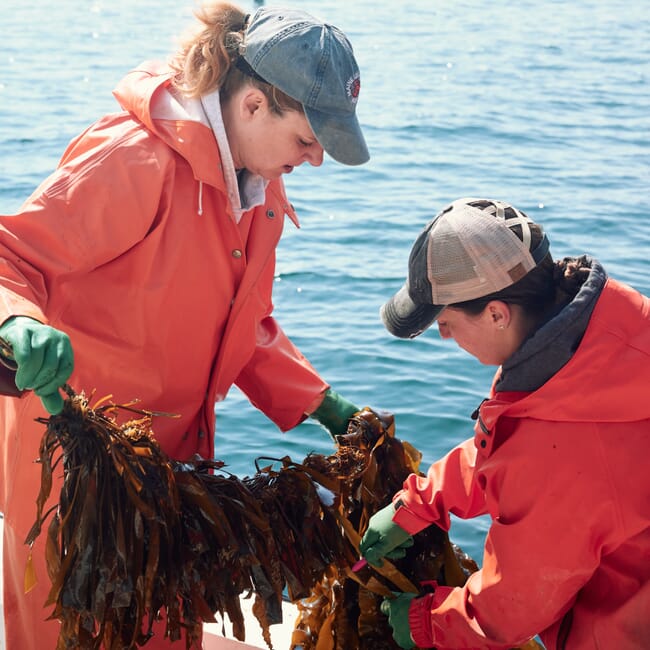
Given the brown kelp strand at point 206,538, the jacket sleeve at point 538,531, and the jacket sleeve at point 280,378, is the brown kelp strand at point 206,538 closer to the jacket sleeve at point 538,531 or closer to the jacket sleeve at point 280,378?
the jacket sleeve at point 280,378

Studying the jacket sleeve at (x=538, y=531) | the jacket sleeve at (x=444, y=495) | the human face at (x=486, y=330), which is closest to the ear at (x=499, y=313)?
the human face at (x=486, y=330)

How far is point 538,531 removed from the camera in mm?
2223

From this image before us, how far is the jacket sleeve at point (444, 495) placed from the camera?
263 centimetres

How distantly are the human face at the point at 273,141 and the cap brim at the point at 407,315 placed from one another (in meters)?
0.42

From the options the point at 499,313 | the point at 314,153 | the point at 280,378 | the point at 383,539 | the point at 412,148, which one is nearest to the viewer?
the point at 499,313

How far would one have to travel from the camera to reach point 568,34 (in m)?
18.5

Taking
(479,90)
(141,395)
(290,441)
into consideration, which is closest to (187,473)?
(141,395)

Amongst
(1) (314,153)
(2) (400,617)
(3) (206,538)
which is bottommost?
(2) (400,617)

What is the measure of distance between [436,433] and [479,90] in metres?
9.75

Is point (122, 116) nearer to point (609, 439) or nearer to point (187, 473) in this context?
point (187, 473)

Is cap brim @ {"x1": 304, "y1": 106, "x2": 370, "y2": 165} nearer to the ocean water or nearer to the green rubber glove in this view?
the green rubber glove

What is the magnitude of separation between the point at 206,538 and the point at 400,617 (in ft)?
1.76

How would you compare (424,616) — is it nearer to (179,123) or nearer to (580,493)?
(580,493)

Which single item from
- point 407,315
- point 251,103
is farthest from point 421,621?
point 251,103
